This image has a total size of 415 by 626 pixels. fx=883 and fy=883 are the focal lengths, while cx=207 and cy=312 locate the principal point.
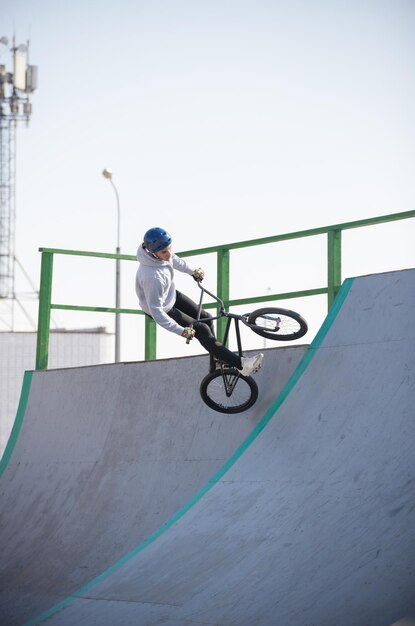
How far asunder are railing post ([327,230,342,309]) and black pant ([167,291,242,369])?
1.55 meters

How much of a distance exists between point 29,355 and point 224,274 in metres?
23.2

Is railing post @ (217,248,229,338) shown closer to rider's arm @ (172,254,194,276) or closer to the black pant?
the black pant

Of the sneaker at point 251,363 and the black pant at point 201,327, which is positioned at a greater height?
the black pant at point 201,327

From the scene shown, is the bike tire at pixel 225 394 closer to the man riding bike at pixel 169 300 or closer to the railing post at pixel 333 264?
the man riding bike at pixel 169 300

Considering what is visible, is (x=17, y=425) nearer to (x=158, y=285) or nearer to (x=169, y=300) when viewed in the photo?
(x=169, y=300)

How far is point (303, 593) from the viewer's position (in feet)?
21.9

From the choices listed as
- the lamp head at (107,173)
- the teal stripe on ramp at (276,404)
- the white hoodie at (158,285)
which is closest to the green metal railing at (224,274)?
the teal stripe on ramp at (276,404)

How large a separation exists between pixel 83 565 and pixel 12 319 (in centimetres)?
2716

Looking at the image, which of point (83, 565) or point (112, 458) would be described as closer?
point (83, 565)

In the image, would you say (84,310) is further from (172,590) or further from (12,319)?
(12,319)

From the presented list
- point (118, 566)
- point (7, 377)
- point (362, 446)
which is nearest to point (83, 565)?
point (118, 566)

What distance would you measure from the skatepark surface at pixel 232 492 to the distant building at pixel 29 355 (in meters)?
21.0

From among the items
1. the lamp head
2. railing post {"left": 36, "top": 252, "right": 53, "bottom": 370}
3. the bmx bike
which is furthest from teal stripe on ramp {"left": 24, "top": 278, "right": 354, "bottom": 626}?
the lamp head

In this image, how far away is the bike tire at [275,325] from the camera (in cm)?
927
